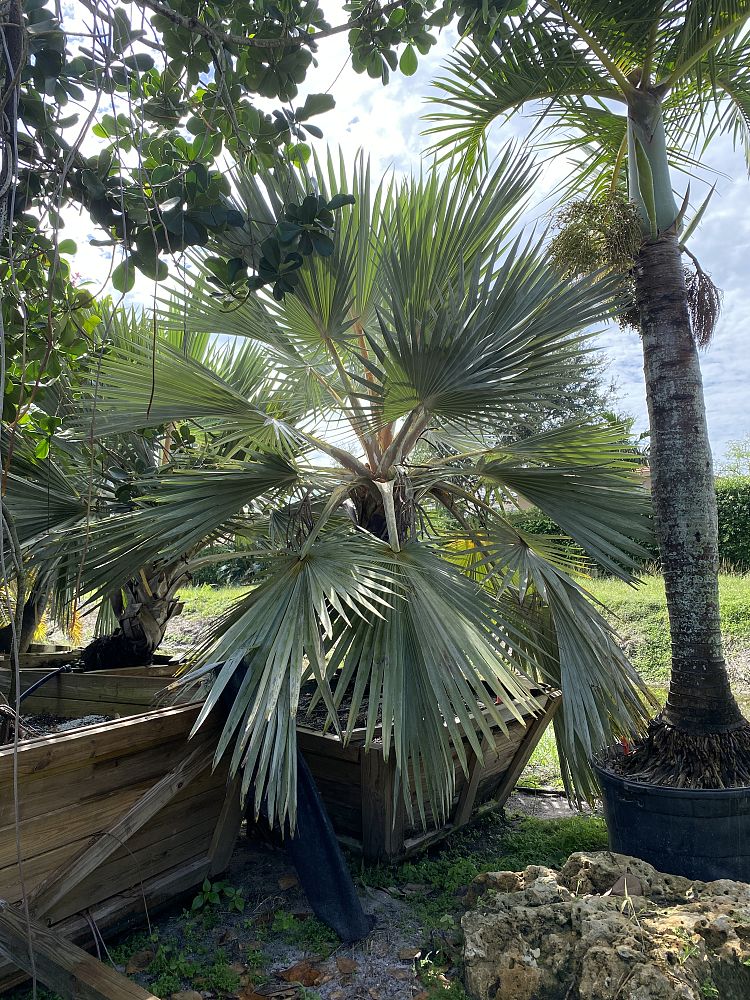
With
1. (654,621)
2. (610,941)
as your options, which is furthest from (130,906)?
(654,621)

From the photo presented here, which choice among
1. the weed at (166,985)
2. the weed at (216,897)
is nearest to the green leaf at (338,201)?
the weed at (166,985)

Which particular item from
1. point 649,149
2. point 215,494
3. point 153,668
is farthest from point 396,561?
point 649,149

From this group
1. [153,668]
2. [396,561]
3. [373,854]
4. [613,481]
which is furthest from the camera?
[153,668]

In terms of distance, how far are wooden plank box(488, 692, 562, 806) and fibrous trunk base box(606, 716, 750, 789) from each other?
0.52 meters

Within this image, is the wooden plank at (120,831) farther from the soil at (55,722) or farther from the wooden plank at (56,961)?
the soil at (55,722)

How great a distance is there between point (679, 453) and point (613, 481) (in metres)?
0.32

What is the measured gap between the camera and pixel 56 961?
7.22 feet

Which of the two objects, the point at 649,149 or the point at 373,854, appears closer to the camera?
the point at 373,854

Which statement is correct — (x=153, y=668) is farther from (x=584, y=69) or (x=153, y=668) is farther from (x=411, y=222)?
(x=584, y=69)

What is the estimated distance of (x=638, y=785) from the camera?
3.03m

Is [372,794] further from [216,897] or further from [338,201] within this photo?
[338,201]

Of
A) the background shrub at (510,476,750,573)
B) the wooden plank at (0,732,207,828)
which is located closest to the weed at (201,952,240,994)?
the wooden plank at (0,732,207,828)

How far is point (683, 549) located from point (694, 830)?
46.2 inches

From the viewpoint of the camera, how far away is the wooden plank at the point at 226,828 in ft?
9.80
